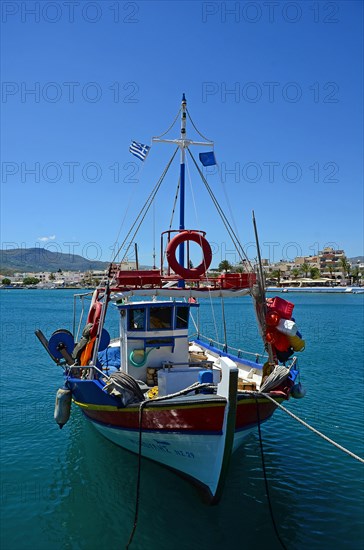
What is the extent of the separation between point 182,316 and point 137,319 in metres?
1.54

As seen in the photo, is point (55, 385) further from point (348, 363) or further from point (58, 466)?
point (348, 363)

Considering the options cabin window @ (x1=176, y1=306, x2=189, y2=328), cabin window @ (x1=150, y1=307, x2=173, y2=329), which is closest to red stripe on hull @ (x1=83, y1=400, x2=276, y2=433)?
cabin window @ (x1=150, y1=307, x2=173, y2=329)

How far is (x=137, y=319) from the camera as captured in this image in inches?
530

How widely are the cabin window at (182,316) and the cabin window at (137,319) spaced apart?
1.19m

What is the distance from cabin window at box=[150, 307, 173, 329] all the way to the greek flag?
582cm

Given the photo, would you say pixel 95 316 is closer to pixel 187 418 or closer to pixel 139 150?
pixel 187 418

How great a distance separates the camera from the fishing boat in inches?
376

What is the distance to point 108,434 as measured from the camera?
41.3 feet

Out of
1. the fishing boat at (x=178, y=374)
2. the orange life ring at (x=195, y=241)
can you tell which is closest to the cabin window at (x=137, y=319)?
the fishing boat at (x=178, y=374)

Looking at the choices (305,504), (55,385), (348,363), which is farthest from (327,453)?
(348,363)

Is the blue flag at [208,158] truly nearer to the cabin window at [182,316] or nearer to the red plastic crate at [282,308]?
the cabin window at [182,316]

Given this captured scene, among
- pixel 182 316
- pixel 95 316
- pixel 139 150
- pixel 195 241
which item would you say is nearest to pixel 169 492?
pixel 182 316

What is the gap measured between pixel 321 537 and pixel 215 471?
104 inches

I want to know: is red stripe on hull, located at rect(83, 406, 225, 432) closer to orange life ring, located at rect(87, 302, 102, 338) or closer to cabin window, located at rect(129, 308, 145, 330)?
orange life ring, located at rect(87, 302, 102, 338)
